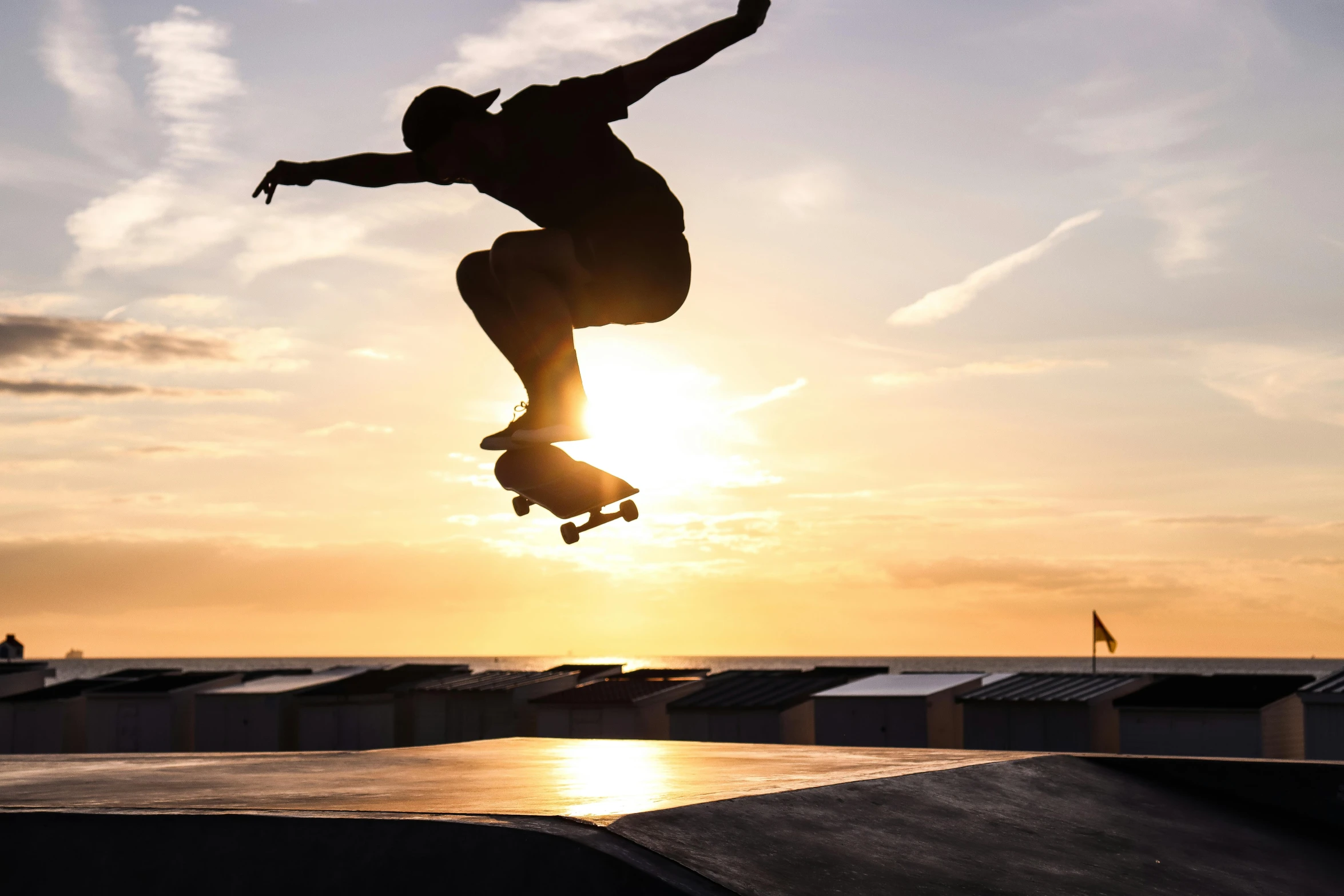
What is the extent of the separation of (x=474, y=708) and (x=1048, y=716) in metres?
15.4

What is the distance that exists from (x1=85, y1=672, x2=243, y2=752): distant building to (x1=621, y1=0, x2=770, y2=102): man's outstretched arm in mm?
32837

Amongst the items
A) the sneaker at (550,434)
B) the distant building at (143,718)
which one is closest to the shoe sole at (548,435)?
the sneaker at (550,434)

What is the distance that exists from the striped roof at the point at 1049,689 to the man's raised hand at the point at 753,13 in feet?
75.3

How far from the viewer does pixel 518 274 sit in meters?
7.25

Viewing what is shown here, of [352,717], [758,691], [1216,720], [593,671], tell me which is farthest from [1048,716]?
[593,671]

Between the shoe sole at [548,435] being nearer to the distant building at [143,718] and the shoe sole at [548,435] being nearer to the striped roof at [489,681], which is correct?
the striped roof at [489,681]

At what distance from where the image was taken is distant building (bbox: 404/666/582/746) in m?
32.7

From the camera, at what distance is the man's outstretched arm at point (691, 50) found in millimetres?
6574

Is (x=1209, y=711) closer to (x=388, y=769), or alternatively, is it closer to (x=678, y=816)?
(x=388, y=769)

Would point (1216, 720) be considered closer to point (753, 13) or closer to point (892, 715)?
point (892, 715)

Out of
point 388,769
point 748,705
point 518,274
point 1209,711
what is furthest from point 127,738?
point 518,274

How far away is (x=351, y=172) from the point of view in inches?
317

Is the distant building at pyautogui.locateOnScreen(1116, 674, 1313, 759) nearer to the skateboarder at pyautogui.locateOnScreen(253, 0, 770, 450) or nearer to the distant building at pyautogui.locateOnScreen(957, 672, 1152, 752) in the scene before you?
the distant building at pyautogui.locateOnScreen(957, 672, 1152, 752)

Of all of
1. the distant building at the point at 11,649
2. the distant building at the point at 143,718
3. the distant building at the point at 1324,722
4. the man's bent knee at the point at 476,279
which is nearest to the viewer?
the man's bent knee at the point at 476,279
